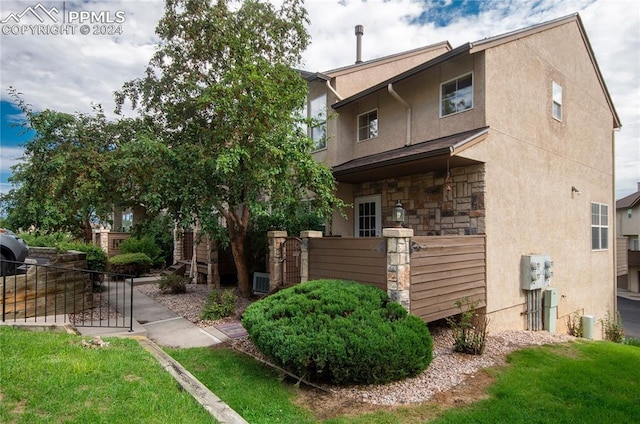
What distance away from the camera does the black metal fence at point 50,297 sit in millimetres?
6500

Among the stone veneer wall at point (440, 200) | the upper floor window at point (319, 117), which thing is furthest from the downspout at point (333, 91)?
the stone veneer wall at point (440, 200)

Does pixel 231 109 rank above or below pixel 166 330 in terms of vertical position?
above

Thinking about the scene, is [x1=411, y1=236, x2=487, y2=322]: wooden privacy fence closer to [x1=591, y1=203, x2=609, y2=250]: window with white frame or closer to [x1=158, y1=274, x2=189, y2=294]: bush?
[x1=591, y1=203, x2=609, y2=250]: window with white frame

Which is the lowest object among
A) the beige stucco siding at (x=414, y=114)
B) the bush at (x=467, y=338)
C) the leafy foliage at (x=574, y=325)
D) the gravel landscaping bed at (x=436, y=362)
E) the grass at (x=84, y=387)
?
the leafy foliage at (x=574, y=325)

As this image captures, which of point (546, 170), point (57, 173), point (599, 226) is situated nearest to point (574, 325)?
point (599, 226)

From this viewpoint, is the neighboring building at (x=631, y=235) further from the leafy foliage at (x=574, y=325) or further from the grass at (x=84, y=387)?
the grass at (x=84, y=387)

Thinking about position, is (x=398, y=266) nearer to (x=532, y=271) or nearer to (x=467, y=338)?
(x=467, y=338)

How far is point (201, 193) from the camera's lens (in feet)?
25.7

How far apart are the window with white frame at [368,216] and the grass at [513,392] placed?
15.8 ft

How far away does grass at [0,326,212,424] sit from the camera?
10.4 feet

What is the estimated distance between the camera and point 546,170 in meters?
9.32

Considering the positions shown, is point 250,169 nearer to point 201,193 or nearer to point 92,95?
point 201,193

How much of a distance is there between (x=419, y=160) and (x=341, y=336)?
4.31 m

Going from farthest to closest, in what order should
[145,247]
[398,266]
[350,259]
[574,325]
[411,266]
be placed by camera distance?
[145,247] → [574,325] → [350,259] → [411,266] → [398,266]
